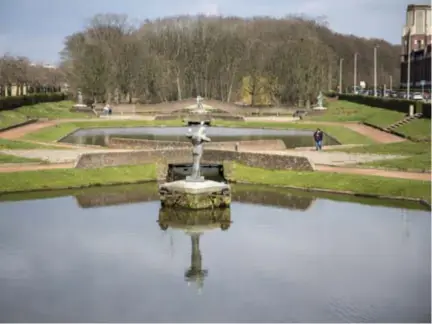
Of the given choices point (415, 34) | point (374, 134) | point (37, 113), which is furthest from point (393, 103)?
point (415, 34)

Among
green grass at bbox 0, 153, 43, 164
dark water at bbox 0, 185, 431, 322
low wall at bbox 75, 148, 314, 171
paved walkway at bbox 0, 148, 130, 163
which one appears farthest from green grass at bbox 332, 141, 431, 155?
green grass at bbox 0, 153, 43, 164

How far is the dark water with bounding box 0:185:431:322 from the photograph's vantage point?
17.8 meters

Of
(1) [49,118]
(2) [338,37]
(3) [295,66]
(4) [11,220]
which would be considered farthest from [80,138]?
(2) [338,37]

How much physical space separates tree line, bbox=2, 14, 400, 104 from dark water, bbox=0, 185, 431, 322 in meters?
78.4

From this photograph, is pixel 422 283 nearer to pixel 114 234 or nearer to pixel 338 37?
pixel 114 234

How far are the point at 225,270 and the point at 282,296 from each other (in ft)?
8.28

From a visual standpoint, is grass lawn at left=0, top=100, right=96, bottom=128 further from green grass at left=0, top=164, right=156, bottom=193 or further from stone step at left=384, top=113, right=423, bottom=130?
stone step at left=384, top=113, right=423, bottom=130

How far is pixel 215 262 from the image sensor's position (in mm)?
21750

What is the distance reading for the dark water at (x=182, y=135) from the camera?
5734cm

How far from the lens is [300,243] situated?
24062 millimetres

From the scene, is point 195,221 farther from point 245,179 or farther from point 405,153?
point 405,153

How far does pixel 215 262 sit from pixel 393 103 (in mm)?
55433

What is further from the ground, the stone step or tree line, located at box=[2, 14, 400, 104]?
tree line, located at box=[2, 14, 400, 104]

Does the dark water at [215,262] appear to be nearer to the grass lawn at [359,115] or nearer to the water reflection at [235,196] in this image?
the water reflection at [235,196]
